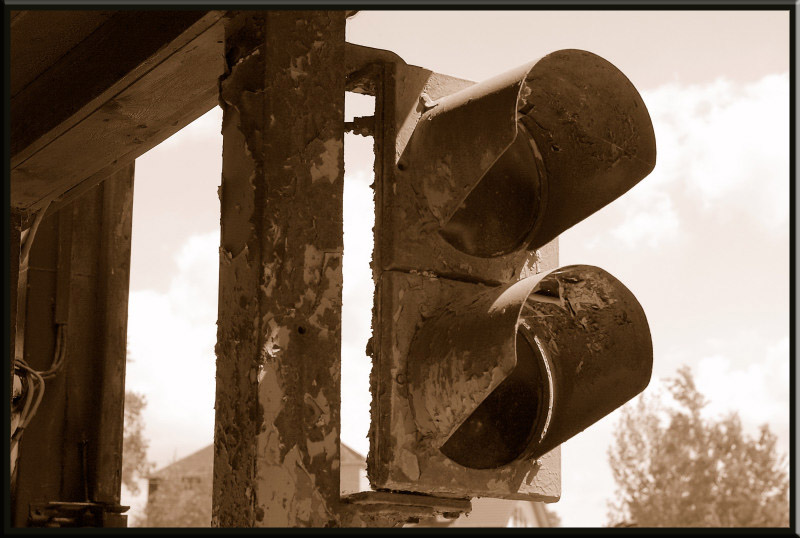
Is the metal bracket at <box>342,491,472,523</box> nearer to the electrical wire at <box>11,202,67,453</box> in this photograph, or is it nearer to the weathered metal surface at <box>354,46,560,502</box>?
the weathered metal surface at <box>354,46,560,502</box>

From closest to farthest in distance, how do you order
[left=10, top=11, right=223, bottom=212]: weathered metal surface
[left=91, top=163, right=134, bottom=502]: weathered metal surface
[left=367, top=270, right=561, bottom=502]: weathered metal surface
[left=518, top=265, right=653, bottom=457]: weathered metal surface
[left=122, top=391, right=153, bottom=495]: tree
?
[left=367, top=270, right=561, bottom=502]: weathered metal surface → [left=518, top=265, right=653, bottom=457]: weathered metal surface → [left=10, top=11, right=223, bottom=212]: weathered metal surface → [left=91, top=163, right=134, bottom=502]: weathered metal surface → [left=122, top=391, right=153, bottom=495]: tree

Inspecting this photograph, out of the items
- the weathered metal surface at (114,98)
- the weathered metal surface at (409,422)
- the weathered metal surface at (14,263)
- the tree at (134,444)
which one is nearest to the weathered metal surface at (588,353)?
the weathered metal surface at (409,422)

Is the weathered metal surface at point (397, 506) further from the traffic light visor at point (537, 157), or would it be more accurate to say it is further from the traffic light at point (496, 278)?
the traffic light visor at point (537, 157)

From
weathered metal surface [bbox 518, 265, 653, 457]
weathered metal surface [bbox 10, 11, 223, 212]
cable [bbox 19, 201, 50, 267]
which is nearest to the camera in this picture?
weathered metal surface [bbox 518, 265, 653, 457]

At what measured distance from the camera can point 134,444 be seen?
137ft

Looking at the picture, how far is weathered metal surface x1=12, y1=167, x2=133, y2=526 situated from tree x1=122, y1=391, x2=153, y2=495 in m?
35.9

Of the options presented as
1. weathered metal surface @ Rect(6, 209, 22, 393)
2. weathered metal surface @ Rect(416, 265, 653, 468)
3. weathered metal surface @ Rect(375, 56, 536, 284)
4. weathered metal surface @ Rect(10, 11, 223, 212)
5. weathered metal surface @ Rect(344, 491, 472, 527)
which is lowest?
weathered metal surface @ Rect(344, 491, 472, 527)

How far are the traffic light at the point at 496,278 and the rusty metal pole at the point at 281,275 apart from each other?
0.15 m

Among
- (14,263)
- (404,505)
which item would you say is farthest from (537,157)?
(14,263)

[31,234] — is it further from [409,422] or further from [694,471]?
[694,471]

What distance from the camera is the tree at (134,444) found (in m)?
41.7

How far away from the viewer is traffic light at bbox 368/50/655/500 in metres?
3.01

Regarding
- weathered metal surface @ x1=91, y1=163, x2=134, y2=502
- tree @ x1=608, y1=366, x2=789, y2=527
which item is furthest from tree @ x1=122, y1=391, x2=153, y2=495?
weathered metal surface @ x1=91, y1=163, x2=134, y2=502

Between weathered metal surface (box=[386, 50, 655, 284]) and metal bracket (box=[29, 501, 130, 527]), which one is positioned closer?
weathered metal surface (box=[386, 50, 655, 284])
